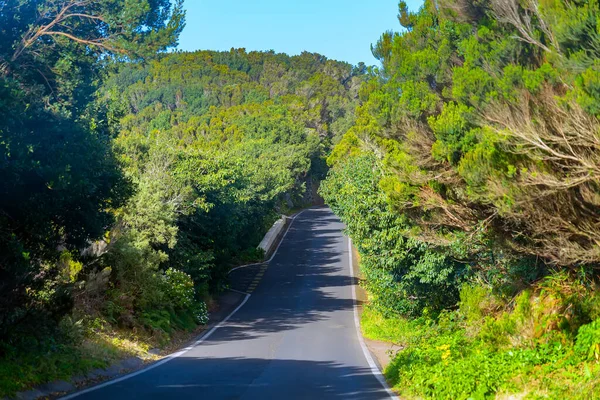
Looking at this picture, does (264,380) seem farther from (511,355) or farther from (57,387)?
(511,355)

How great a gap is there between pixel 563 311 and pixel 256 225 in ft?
135

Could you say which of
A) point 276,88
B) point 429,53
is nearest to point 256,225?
point 429,53

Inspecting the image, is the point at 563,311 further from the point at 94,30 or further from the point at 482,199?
the point at 94,30

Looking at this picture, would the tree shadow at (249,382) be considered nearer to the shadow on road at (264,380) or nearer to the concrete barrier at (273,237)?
A: the shadow on road at (264,380)

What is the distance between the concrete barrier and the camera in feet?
184

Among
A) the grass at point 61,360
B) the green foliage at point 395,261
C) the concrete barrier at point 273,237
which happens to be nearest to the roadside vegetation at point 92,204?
the grass at point 61,360

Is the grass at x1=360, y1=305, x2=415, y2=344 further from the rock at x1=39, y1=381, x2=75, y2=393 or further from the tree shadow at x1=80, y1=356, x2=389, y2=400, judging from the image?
the rock at x1=39, y1=381, x2=75, y2=393

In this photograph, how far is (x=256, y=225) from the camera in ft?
176

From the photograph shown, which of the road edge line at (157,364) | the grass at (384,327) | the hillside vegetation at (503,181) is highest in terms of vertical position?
the hillside vegetation at (503,181)

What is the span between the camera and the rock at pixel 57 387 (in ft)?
43.0

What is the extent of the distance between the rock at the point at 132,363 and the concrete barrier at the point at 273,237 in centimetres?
3442

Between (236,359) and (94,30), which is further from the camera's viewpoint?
(236,359)

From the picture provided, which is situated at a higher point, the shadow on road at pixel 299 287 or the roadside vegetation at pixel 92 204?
the roadside vegetation at pixel 92 204

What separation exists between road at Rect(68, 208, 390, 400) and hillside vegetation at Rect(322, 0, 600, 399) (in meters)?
1.85
